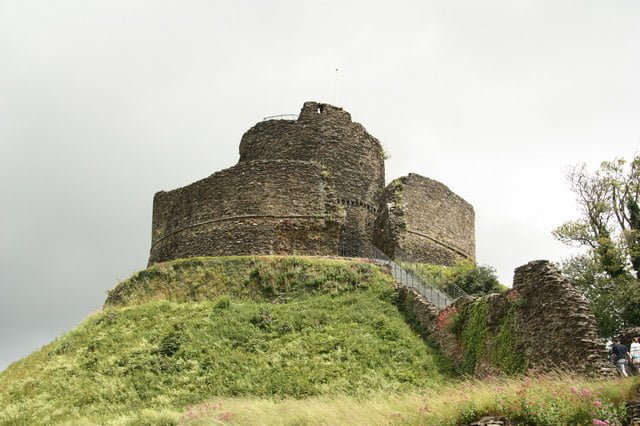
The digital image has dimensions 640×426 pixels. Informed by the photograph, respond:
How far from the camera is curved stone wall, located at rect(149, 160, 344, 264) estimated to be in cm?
2992

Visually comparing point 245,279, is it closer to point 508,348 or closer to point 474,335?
point 474,335

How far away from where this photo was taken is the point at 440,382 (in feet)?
64.2

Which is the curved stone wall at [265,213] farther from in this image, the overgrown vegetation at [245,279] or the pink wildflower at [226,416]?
the pink wildflower at [226,416]

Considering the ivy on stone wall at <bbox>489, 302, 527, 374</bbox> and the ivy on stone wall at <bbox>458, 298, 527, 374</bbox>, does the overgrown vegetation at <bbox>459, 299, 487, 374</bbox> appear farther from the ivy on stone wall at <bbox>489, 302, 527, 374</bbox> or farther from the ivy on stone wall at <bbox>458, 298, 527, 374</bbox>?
the ivy on stone wall at <bbox>489, 302, 527, 374</bbox>

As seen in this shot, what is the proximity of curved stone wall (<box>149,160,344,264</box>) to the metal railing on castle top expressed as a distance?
147 centimetres

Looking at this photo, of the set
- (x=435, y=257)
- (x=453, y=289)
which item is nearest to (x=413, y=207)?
(x=435, y=257)

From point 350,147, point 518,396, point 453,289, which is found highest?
point 350,147

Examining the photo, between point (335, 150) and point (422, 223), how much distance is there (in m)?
4.72

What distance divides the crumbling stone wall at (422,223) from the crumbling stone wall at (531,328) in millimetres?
9862

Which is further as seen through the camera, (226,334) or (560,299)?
(226,334)

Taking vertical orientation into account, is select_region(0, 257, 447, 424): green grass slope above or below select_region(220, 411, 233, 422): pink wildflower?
above

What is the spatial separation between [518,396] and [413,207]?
65.4ft

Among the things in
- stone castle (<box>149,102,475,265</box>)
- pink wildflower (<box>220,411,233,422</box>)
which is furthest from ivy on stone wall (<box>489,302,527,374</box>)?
stone castle (<box>149,102,475,265</box>)

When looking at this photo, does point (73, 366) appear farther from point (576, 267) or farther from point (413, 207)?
point (576, 267)
